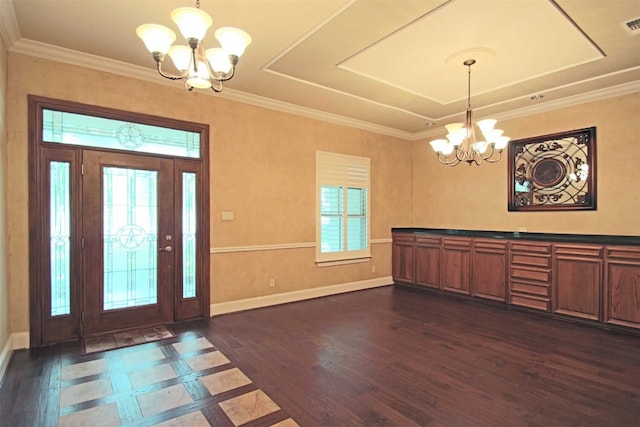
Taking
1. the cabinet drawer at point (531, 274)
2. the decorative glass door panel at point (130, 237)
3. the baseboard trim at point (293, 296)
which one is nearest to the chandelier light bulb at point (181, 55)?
the decorative glass door panel at point (130, 237)

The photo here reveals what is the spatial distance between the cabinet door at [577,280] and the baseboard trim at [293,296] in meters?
2.80

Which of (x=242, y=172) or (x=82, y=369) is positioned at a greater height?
(x=242, y=172)

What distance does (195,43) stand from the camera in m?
2.09

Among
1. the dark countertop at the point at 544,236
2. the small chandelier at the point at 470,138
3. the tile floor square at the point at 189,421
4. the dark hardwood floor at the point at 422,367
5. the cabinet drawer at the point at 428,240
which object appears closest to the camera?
the tile floor square at the point at 189,421

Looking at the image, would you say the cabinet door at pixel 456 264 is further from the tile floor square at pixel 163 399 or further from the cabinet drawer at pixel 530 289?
the tile floor square at pixel 163 399

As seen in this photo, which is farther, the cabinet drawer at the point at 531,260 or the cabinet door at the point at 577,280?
the cabinet drawer at the point at 531,260

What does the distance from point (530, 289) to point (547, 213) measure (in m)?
A: 1.18

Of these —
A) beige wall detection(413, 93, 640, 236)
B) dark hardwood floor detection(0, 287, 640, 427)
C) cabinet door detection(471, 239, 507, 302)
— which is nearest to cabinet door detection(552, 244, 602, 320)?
dark hardwood floor detection(0, 287, 640, 427)

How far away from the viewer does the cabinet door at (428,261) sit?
5961 millimetres

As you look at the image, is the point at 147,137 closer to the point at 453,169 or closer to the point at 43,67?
the point at 43,67

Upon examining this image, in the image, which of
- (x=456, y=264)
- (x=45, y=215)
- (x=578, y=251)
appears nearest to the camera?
(x=45, y=215)

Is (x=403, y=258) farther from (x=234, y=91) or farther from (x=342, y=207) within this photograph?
(x=234, y=91)

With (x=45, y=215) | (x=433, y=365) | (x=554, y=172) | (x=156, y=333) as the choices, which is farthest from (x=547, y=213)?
(x=45, y=215)

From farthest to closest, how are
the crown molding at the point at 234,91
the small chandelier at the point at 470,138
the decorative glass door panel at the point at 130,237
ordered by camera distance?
the decorative glass door panel at the point at 130,237 → the small chandelier at the point at 470,138 → the crown molding at the point at 234,91
